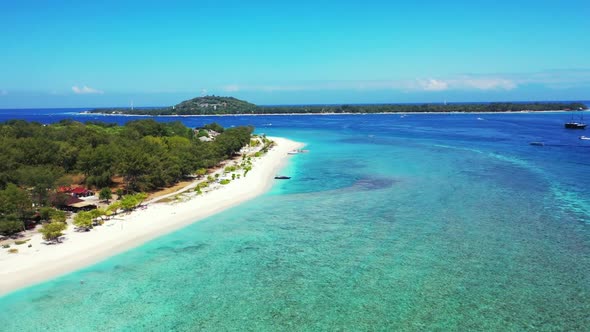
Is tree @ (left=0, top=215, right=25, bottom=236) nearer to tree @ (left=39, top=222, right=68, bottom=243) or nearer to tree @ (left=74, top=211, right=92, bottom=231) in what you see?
tree @ (left=39, top=222, right=68, bottom=243)

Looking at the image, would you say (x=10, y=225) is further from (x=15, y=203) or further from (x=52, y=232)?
(x=52, y=232)

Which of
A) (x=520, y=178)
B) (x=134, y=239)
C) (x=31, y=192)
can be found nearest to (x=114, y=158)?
(x=31, y=192)

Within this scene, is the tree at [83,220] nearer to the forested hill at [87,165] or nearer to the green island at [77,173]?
the green island at [77,173]

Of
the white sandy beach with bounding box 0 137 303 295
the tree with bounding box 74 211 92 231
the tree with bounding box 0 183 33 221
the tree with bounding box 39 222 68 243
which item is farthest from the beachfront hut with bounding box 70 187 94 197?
the tree with bounding box 39 222 68 243

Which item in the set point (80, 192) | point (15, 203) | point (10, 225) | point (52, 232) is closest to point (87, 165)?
point (80, 192)

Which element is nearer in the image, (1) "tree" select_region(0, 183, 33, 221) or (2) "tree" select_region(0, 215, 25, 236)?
(2) "tree" select_region(0, 215, 25, 236)

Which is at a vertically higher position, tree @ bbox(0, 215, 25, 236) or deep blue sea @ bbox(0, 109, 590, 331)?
tree @ bbox(0, 215, 25, 236)

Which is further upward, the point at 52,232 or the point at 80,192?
the point at 80,192

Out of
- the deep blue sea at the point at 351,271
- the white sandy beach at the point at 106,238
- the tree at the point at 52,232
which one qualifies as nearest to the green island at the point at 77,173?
the tree at the point at 52,232
